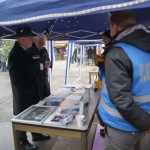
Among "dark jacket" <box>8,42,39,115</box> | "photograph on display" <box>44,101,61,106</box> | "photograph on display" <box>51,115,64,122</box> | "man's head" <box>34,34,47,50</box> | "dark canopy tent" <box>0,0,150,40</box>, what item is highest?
"dark canopy tent" <box>0,0,150,40</box>

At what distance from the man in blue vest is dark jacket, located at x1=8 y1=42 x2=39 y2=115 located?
161 centimetres

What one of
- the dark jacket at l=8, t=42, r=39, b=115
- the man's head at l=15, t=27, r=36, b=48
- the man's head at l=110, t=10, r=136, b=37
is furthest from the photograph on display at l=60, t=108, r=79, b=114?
the man's head at l=110, t=10, r=136, b=37

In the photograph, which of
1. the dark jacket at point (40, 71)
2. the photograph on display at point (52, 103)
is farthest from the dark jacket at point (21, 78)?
the photograph on display at point (52, 103)

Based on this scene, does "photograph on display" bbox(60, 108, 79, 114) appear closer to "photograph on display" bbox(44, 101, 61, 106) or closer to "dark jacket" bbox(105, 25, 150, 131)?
"photograph on display" bbox(44, 101, 61, 106)

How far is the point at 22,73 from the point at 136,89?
71.7 inches

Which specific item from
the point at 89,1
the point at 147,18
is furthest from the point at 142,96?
the point at 147,18

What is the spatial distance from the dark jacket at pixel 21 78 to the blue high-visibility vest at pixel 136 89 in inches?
63.9

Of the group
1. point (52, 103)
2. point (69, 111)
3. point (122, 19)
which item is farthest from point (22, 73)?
point (122, 19)

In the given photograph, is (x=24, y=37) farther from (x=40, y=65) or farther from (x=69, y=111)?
(x=69, y=111)

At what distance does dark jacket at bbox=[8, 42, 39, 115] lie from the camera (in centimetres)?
290

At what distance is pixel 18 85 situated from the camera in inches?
116

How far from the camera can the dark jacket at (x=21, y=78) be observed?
2902 mm

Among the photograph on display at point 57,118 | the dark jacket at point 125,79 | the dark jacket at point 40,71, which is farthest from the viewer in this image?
the dark jacket at point 40,71

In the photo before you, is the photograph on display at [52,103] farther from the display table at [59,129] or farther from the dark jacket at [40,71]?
the display table at [59,129]
